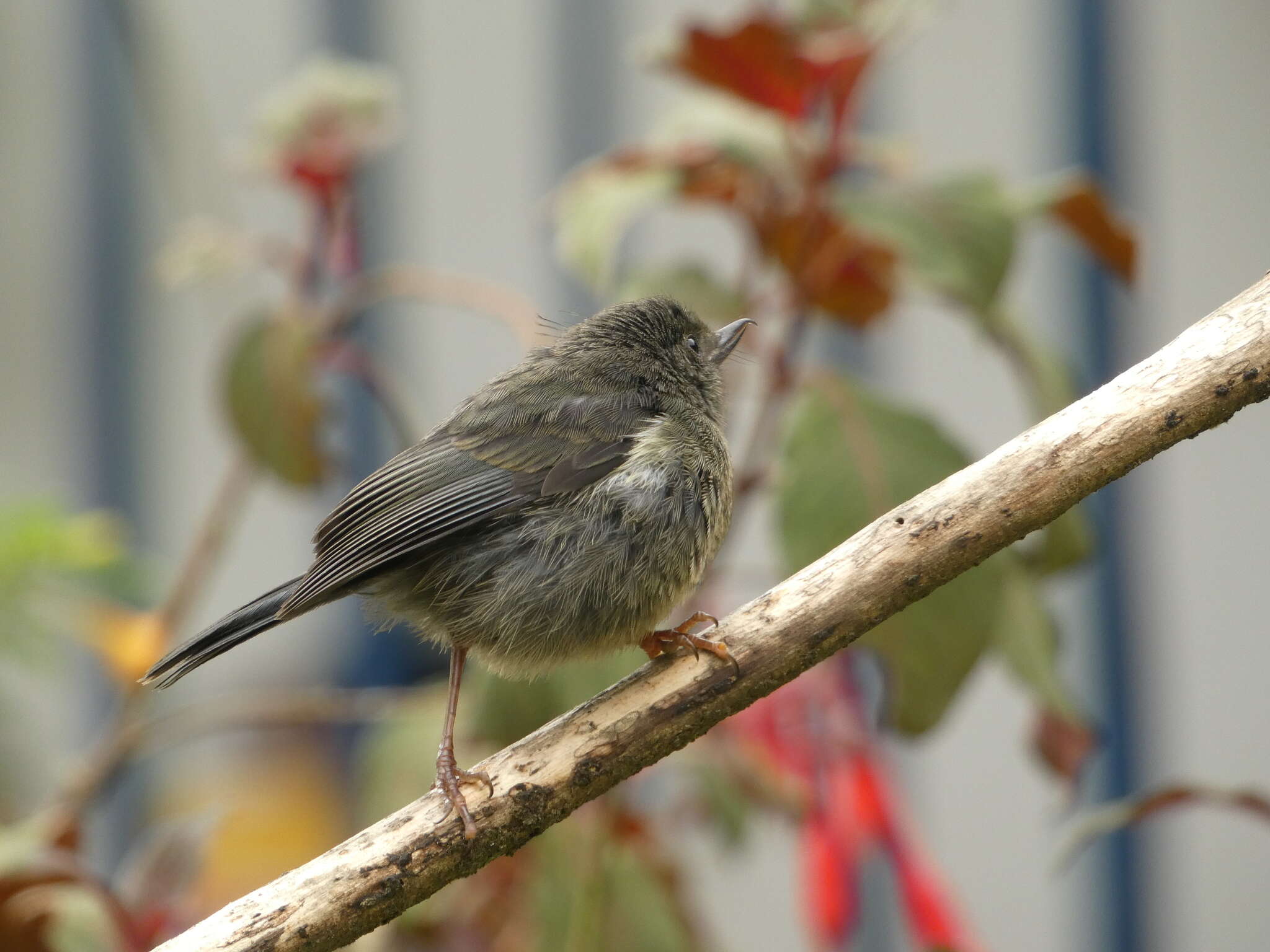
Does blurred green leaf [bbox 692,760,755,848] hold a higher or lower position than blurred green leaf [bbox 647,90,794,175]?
lower

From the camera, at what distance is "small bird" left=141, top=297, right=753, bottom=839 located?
2.14m

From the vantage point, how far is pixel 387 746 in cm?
262

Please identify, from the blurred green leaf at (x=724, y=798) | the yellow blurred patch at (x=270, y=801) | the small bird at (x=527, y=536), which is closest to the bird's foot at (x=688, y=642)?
the small bird at (x=527, y=536)

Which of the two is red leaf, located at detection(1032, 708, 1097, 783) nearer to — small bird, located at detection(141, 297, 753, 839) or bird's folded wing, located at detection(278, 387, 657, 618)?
small bird, located at detection(141, 297, 753, 839)

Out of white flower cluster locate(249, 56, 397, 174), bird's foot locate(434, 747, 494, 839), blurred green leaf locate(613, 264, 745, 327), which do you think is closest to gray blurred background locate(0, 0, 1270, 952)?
white flower cluster locate(249, 56, 397, 174)

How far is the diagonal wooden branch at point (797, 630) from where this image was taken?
164cm

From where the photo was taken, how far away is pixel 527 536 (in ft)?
7.22

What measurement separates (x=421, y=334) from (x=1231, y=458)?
3269 mm

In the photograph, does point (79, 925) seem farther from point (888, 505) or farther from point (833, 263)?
point (833, 263)

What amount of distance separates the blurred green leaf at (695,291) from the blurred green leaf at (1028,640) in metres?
0.73

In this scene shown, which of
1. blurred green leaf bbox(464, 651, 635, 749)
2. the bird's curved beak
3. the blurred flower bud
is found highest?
the blurred flower bud

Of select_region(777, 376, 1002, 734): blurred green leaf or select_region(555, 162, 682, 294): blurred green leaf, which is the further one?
select_region(555, 162, 682, 294): blurred green leaf

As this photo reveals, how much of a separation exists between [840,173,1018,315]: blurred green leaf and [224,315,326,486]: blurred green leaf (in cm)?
A: 114

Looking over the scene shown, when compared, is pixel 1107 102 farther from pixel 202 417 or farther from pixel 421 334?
pixel 202 417
